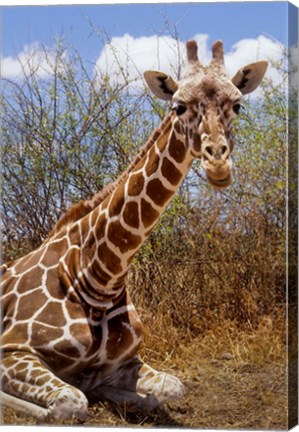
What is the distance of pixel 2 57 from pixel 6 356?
1.63 metres

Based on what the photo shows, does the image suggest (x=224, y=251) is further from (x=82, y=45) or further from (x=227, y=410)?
(x=82, y=45)

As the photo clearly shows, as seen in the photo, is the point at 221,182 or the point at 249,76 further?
the point at 249,76

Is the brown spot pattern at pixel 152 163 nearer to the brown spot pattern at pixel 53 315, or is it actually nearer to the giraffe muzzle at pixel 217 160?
the giraffe muzzle at pixel 217 160

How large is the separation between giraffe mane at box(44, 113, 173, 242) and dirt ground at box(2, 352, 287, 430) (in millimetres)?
938

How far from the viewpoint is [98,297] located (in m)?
5.97

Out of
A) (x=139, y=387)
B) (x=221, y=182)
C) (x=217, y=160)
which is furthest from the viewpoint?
(x=139, y=387)

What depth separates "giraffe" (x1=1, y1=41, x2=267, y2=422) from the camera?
5660 millimetres

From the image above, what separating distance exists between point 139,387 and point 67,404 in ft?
1.47

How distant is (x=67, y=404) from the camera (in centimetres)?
570

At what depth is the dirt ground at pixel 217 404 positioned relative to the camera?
571cm

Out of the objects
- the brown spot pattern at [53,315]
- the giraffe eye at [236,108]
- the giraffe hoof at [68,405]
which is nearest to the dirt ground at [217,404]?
the giraffe hoof at [68,405]

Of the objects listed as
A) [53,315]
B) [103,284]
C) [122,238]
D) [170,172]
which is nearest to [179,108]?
[170,172]

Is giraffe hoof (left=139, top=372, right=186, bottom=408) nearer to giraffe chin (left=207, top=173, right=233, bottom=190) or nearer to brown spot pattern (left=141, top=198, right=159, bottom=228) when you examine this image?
brown spot pattern (left=141, top=198, right=159, bottom=228)

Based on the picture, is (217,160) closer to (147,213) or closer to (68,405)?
(147,213)
